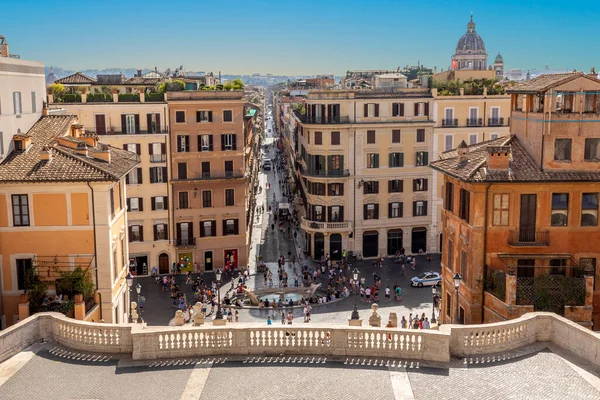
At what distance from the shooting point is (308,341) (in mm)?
19172

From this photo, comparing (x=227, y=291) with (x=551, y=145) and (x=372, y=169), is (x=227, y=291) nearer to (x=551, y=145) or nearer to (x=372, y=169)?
(x=372, y=169)

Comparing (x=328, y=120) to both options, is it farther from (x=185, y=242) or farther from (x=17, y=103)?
(x=17, y=103)

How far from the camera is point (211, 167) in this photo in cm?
6288

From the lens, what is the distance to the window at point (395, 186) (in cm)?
6888

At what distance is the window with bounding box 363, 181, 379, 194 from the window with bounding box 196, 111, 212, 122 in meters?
16.4

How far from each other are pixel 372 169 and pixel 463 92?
12026 mm

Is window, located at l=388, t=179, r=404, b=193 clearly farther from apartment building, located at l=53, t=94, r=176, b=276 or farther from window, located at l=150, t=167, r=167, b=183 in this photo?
window, located at l=150, t=167, r=167, b=183

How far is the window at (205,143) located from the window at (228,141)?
1068 mm

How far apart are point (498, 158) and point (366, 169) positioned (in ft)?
126

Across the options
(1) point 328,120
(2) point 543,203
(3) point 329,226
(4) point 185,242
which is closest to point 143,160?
(4) point 185,242

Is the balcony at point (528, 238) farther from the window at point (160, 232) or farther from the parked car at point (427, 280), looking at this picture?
the window at point (160, 232)

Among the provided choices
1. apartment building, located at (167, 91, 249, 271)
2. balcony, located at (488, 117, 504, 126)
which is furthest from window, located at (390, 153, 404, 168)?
apartment building, located at (167, 91, 249, 271)

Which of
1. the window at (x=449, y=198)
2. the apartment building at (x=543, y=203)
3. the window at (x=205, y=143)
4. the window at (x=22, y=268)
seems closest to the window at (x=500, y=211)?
the apartment building at (x=543, y=203)

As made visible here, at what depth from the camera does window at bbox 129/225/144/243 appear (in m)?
62.2
